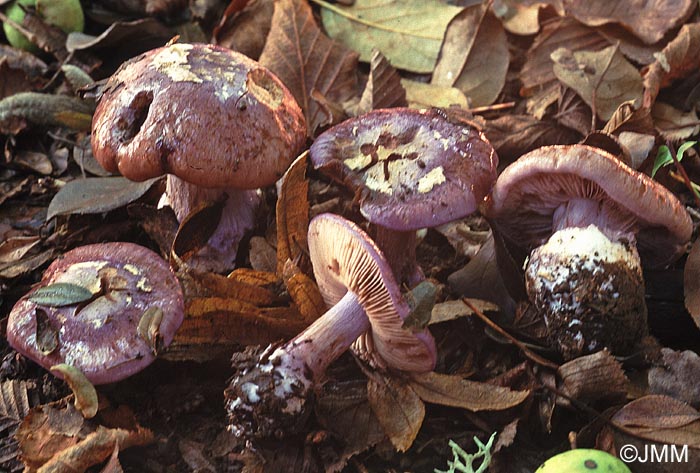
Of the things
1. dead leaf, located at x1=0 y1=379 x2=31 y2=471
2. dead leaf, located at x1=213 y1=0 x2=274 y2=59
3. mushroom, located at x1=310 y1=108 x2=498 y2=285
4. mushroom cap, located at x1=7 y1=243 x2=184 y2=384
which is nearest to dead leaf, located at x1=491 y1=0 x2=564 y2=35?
dead leaf, located at x1=213 y1=0 x2=274 y2=59

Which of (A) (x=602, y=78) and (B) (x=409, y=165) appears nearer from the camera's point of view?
(B) (x=409, y=165)

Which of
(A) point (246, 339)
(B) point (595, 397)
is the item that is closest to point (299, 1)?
(A) point (246, 339)

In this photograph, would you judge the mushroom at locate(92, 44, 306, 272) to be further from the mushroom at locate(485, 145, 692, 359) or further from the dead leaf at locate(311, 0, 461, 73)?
the dead leaf at locate(311, 0, 461, 73)

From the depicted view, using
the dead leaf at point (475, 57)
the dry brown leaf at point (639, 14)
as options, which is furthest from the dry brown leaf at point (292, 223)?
the dry brown leaf at point (639, 14)

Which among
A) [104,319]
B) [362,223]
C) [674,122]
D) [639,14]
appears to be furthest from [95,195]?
[639,14]

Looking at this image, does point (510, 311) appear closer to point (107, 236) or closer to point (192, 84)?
point (192, 84)

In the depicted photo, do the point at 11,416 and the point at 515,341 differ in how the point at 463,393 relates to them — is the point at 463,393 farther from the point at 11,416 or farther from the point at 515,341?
the point at 11,416

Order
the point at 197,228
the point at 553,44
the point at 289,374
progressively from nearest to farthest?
the point at 289,374
the point at 197,228
the point at 553,44
